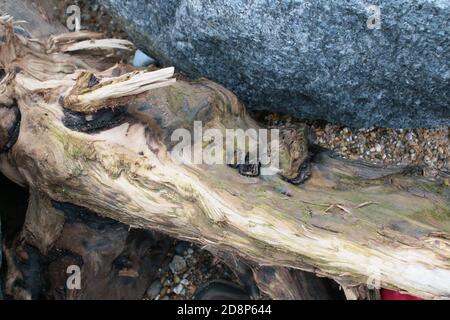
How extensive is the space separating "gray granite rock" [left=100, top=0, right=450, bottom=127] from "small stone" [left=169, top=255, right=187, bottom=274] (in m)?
0.93

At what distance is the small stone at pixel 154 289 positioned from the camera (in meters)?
2.99

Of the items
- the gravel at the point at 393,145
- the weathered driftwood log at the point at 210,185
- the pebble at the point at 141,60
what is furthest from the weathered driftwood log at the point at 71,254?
the gravel at the point at 393,145

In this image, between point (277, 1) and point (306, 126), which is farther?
point (306, 126)

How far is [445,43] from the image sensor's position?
203cm

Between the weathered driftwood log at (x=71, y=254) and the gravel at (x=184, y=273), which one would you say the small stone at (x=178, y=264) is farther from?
the weathered driftwood log at (x=71, y=254)

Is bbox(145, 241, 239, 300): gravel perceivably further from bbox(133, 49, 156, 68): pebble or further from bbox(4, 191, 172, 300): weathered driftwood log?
bbox(133, 49, 156, 68): pebble

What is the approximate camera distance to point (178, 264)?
9.87 ft

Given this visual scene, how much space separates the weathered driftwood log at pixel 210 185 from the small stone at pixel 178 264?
28.3 inches

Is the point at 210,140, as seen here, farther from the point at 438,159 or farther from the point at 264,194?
the point at 438,159

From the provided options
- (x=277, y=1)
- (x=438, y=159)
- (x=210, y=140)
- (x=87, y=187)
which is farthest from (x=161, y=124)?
(x=438, y=159)

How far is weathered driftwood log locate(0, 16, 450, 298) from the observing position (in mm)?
2004

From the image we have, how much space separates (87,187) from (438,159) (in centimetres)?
151

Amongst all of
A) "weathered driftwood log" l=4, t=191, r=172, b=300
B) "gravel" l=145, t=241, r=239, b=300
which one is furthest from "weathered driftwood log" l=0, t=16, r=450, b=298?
"gravel" l=145, t=241, r=239, b=300

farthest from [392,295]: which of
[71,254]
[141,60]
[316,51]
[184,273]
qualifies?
[141,60]
